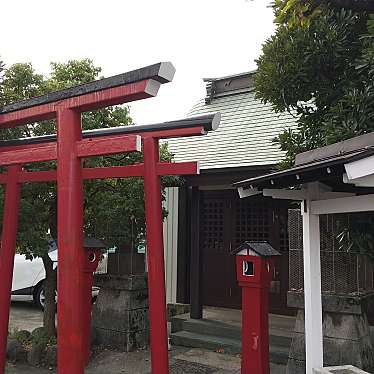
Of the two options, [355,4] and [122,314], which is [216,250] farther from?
[355,4]

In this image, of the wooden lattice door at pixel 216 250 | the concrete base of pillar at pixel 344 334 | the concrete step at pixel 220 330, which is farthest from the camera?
the wooden lattice door at pixel 216 250

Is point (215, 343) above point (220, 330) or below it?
below

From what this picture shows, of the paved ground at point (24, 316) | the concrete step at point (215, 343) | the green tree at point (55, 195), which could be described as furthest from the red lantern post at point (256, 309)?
the paved ground at point (24, 316)

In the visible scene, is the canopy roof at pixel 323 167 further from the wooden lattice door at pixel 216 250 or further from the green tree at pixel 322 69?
the wooden lattice door at pixel 216 250

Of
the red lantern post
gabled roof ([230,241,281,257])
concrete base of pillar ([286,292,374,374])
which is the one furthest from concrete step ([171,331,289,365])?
gabled roof ([230,241,281,257])

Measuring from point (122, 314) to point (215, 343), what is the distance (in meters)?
1.71

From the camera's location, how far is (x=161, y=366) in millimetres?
4957

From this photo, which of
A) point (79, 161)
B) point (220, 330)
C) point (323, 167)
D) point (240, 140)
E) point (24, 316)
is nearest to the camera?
point (323, 167)

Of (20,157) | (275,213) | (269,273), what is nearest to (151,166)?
(20,157)

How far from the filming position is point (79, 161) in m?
4.64

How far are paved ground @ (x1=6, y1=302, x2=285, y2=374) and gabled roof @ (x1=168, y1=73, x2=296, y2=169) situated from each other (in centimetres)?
349

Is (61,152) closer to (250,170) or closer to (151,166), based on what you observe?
(151,166)

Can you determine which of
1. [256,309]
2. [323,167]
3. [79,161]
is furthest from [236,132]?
[323,167]

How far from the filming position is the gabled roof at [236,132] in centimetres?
879
